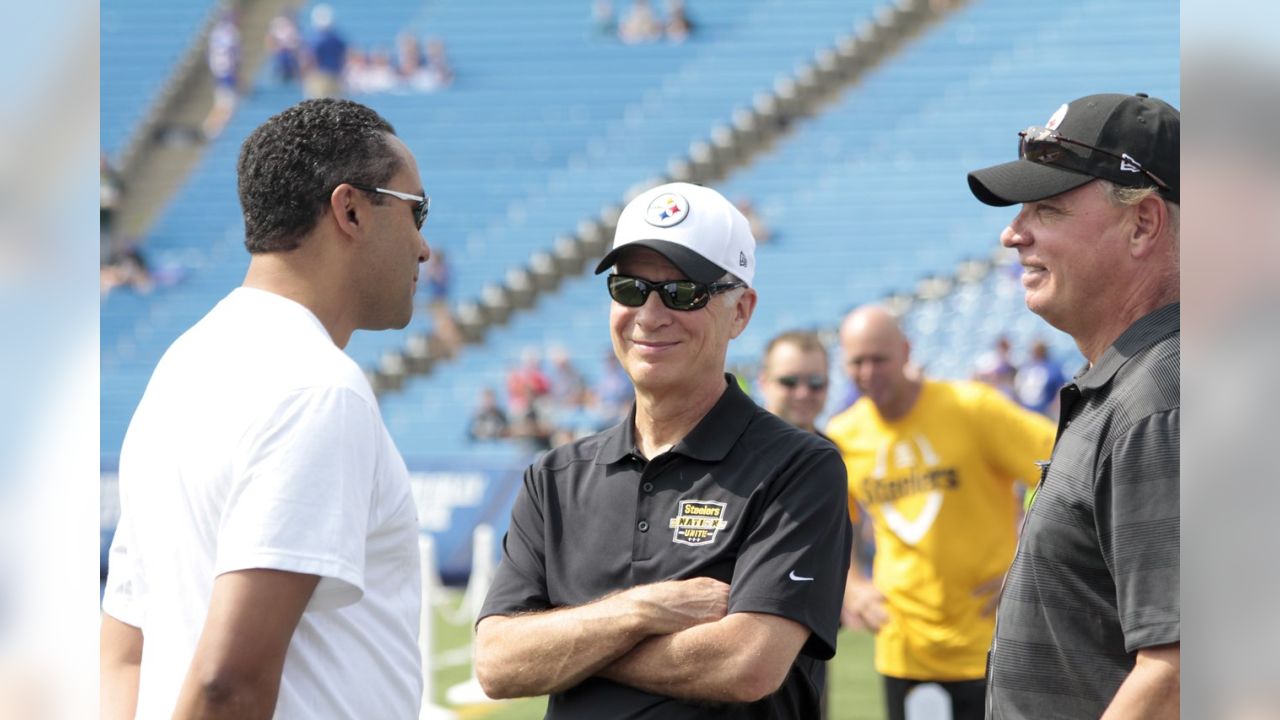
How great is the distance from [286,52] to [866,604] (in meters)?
21.4

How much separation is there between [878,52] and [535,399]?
9055mm

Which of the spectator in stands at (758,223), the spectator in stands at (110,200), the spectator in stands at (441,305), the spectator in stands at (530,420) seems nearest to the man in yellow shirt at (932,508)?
the spectator in stands at (530,420)

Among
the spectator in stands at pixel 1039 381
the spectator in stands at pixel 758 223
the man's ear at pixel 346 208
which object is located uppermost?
the spectator in stands at pixel 758 223

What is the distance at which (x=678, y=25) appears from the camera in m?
24.2

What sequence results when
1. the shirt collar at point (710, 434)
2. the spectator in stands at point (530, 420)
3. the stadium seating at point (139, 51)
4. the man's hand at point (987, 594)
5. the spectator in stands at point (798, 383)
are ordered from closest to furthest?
the shirt collar at point (710, 434) < the man's hand at point (987, 594) < the spectator in stands at point (798, 383) < the spectator in stands at point (530, 420) < the stadium seating at point (139, 51)

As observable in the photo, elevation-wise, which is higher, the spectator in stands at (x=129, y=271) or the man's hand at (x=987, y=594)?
the spectator in stands at (x=129, y=271)

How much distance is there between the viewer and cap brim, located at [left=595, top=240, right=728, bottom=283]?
2.77m

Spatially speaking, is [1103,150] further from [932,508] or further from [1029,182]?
[932,508]

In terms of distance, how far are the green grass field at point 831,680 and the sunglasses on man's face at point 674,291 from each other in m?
4.68

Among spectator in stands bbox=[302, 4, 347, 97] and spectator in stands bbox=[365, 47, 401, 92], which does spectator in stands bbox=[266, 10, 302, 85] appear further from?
spectator in stands bbox=[365, 47, 401, 92]

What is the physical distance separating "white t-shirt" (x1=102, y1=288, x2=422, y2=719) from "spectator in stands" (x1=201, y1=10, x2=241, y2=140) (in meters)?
23.7

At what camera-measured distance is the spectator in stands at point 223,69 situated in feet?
79.5

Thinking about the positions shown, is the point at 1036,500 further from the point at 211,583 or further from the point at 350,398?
the point at 211,583

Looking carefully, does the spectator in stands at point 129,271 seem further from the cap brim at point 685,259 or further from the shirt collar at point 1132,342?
the shirt collar at point 1132,342
